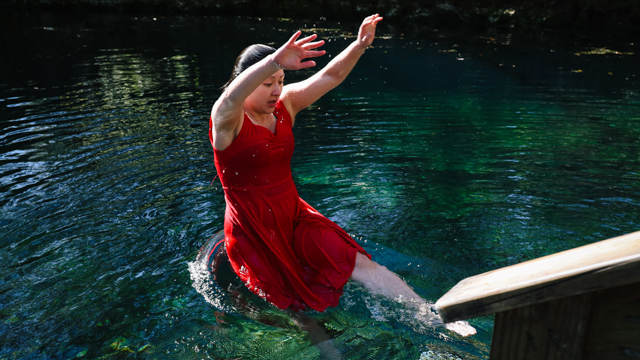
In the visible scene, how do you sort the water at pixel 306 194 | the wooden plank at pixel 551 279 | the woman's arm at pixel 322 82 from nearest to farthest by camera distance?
1. the wooden plank at pixel 551 279
2. the water at pixel 306 194
3. the woman's arm at pixel 322 82

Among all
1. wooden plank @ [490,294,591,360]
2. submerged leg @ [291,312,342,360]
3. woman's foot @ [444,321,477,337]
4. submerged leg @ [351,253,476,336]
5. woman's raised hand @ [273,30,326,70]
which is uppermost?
woman's raised hand @ [273,30,326,70]

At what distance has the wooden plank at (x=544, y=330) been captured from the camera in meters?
0.98

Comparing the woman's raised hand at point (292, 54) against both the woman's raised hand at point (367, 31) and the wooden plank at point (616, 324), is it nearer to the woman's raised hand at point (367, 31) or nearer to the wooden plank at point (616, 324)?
the woman's raised hand at point (367, 31)

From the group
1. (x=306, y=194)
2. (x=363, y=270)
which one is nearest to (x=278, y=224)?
(x=363, y=270)

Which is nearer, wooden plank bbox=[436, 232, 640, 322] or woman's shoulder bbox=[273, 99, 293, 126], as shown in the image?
wooden plank bbox=[436, 232, 640, 322]

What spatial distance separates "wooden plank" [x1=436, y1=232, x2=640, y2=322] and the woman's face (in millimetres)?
2234

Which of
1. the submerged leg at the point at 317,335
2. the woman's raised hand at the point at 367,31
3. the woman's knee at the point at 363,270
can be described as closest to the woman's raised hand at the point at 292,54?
the woman's raised hand at the point at 367,31

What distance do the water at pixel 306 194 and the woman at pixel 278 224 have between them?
216mm

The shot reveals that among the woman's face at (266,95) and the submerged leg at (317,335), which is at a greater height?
the woman's face at (266,95)

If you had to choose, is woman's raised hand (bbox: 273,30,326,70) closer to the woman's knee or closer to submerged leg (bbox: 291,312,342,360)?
the woman's knee

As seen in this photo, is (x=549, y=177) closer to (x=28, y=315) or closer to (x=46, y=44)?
(x=28, y=315)

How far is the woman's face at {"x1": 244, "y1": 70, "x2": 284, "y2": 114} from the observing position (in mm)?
3080

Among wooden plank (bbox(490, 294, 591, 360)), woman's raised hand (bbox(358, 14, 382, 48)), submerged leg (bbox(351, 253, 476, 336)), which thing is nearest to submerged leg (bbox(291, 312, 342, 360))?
submerged leg (bbox(351, 253, 476, 336))

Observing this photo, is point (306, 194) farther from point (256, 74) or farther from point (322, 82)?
point (256, 74)
